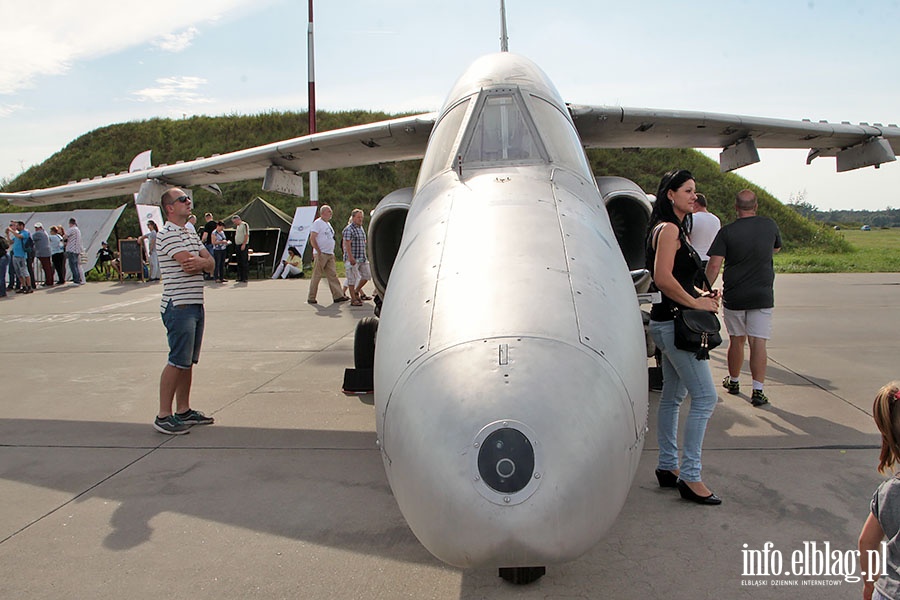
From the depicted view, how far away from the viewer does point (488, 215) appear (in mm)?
3697

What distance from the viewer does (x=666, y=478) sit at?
4.42 m

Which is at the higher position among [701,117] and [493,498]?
[701,117]

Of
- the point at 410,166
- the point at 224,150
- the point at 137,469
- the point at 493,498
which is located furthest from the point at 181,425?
the point at 224,150

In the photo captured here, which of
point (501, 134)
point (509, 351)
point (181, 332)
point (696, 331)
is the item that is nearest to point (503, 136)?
point (501, 134)

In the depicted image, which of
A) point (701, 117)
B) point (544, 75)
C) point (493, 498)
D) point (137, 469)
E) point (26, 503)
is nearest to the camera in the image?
point (493, 498)

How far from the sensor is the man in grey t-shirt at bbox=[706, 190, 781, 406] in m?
6.18

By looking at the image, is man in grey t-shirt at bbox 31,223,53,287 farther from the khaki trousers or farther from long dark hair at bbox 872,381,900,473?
long dark hair at bbox 872,381,900,473

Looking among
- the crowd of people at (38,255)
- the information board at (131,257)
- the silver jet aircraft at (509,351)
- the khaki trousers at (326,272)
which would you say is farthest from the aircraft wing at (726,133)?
the information board at (131,257)

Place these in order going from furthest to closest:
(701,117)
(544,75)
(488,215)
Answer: (701,117), (544,75), (488,215)

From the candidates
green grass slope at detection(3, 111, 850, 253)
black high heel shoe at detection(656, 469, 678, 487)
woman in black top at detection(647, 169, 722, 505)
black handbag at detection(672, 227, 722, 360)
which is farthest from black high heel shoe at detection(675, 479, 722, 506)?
green grass slope at detection(3, 111, 850, 253)

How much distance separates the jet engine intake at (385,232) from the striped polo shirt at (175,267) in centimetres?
152

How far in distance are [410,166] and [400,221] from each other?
103ft

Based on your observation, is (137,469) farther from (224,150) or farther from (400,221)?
(224,150)

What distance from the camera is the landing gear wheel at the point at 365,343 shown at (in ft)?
22.7
